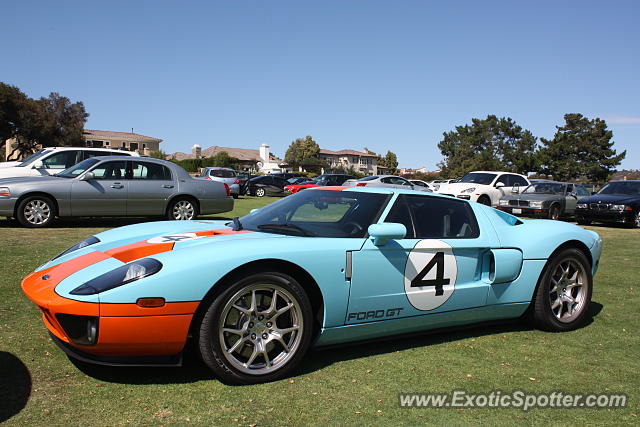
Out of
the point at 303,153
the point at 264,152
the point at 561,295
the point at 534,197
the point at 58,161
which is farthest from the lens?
the point at 264,152

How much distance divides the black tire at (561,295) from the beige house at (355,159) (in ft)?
385

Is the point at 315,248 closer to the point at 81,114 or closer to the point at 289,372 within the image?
the point at 289,372

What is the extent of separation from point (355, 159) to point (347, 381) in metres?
125

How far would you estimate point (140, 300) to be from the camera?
9.26 feet

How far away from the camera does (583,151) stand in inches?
2847

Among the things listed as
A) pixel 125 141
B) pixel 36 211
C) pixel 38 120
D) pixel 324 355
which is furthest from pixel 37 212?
pixel 125 141

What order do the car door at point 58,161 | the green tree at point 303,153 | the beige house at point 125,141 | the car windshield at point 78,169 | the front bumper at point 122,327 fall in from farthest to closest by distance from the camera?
the green tree at point 303,153 < the beige house at point 125,141 < the car door at point 58,161 < the car windshield at point 78,169 < the front bumper at point 122,327

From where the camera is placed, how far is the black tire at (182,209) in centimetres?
1110

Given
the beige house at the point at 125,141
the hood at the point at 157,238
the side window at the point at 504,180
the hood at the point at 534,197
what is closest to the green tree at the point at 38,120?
the beige house at the point at 125,141

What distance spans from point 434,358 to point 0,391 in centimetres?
266

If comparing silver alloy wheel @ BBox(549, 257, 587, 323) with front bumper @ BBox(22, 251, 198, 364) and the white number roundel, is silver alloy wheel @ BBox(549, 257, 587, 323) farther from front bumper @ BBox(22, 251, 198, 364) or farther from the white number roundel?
front bumper @ BBox(22, 251, 198, 364)

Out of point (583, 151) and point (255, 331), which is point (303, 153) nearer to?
point (583, 151)

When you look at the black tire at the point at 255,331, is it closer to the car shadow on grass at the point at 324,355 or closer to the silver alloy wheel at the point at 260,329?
the silver alloy wheel at the point at 260,329

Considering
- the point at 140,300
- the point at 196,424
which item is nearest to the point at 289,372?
the point at 196,424
